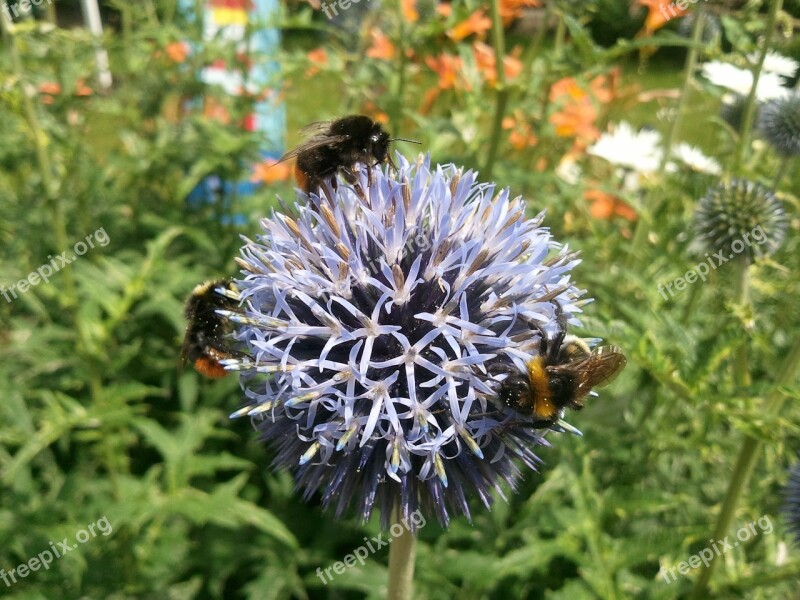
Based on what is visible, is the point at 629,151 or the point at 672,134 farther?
the point at 629,151

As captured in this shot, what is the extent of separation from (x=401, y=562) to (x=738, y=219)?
1.46m

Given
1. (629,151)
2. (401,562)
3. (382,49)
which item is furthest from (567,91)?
(401,562)

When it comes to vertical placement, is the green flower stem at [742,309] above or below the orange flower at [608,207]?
above

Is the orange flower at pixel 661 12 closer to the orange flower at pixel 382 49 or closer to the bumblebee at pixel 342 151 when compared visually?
the orange flower at pixel 382 49

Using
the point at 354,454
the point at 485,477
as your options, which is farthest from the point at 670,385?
the point at 354,454

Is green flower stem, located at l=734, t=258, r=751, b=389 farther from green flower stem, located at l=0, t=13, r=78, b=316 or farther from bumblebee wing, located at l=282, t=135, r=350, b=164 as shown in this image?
green flower stem, located at l=0, t=13, r=78, b=316
